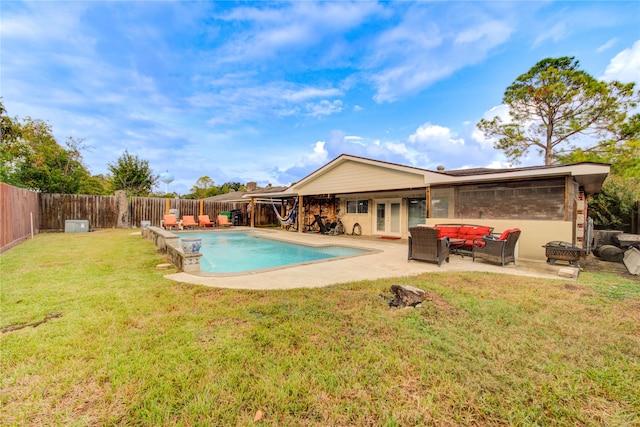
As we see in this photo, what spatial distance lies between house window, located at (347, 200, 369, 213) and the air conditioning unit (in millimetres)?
14140

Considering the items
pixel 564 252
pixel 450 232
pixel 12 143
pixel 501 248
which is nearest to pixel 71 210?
pixel 12 143

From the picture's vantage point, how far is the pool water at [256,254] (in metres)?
A: 7.92

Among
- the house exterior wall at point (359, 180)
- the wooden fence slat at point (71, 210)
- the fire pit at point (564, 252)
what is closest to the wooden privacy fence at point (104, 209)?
the wooden fence slat at point (71, 210)

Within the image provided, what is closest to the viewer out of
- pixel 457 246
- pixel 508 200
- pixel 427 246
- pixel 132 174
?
pixel 427 246

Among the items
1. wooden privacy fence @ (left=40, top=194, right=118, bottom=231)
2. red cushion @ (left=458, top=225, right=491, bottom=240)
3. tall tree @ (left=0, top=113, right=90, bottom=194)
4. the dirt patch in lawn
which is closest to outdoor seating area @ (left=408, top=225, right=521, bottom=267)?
red cushion @ (left=458, top=225, right=491, bottom=240)

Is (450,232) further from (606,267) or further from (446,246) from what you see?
(606,267)

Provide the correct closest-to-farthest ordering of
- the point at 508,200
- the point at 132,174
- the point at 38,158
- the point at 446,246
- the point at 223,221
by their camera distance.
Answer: the point at 446,246, the point at 508,200, the point at 38,158, the point at 223,221, the point at 132,174

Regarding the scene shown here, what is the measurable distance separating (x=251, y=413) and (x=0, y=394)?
6.37ft

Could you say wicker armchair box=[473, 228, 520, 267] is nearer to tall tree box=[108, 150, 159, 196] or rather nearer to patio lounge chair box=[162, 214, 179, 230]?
patio lounge chair box=[162, 214, 179, 230]

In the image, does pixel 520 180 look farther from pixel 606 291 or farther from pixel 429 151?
pixel 429 151

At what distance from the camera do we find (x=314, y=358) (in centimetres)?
239

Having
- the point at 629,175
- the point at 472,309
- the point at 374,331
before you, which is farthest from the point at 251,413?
the point at 629,175

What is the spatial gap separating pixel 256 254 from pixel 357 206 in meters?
7.07

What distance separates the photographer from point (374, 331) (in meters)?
2.92
